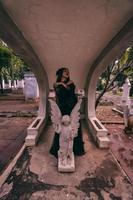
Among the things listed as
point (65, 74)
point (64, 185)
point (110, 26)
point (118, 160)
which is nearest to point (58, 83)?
point (65, 74)

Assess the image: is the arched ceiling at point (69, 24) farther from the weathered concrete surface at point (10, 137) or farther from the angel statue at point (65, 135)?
the weathered concrete surface at point (10, 137)

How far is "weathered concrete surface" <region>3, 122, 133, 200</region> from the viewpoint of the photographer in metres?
3.34

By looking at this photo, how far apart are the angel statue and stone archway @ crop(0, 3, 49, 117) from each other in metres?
1.81

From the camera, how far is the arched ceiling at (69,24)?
3.53 m

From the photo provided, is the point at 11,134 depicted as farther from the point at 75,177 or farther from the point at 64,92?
the point at 75,177

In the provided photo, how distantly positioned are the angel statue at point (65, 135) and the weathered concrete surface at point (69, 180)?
21 centimetres

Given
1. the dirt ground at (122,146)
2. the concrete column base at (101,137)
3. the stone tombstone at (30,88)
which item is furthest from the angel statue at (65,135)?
the stone tombstone at (30,88)

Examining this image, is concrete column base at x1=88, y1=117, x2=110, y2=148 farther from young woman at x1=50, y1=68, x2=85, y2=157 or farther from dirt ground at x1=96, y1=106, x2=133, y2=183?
young woman at x1=50, y1=68, x2=85, y2=157

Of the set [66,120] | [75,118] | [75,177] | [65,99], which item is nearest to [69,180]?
[75,177]

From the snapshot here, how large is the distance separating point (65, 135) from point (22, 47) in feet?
8.85

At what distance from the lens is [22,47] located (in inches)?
191

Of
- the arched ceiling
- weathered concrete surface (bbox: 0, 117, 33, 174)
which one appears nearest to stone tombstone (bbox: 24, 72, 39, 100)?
weathered concrete surface (bbox: 0, 117, 33, 174)

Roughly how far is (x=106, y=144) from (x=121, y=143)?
1.21 m

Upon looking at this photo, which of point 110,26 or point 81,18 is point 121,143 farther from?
point 81,18
